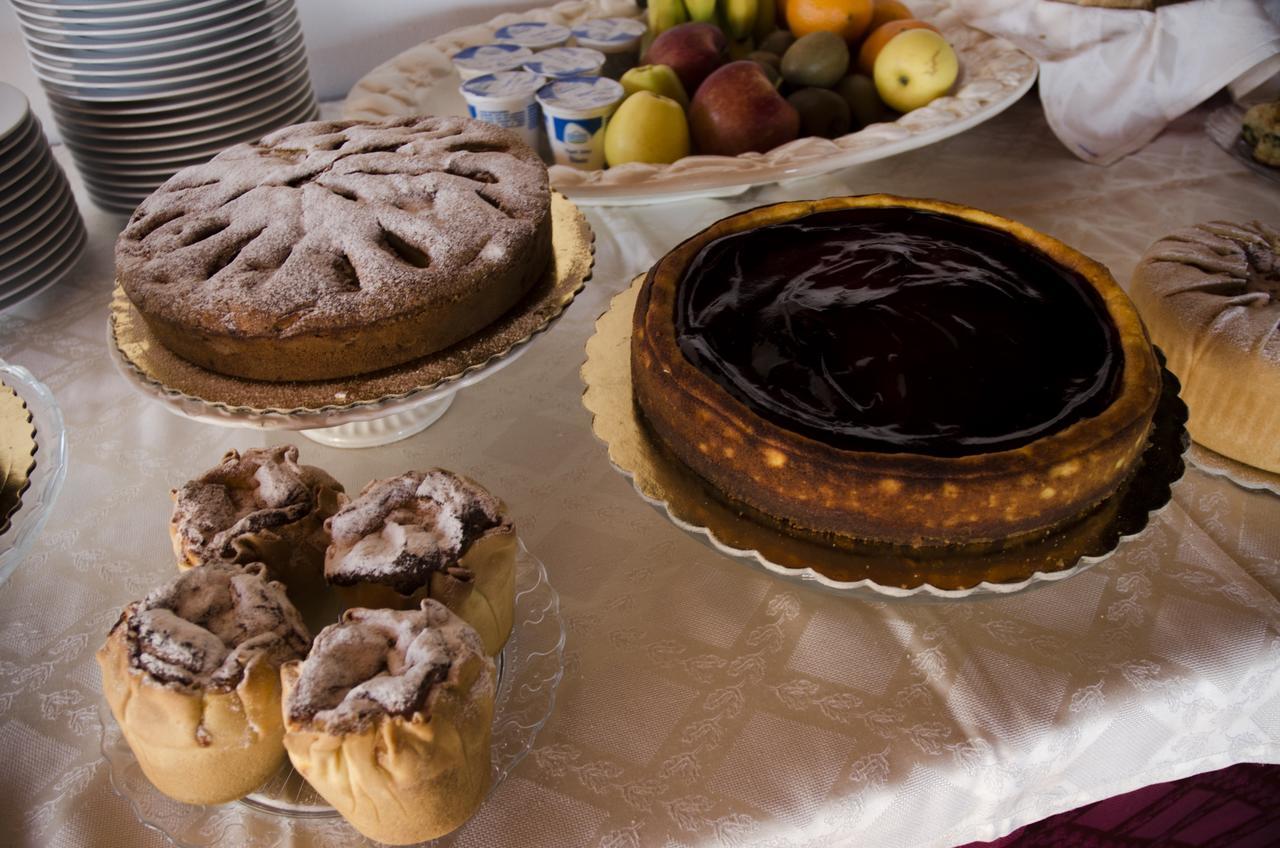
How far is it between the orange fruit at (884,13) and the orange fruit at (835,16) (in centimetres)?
2

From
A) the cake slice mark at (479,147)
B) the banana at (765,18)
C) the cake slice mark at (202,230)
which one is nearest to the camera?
the cake slice mark at (202,230)

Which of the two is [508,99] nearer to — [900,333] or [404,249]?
[404,249]

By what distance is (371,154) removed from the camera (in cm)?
117

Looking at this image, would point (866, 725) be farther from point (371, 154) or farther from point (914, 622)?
point (371, 154)

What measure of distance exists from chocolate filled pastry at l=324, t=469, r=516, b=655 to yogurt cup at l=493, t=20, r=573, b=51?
4.02ft

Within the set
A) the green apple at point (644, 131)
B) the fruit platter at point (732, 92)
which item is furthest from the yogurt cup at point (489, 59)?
the green apple at point (644, 131)

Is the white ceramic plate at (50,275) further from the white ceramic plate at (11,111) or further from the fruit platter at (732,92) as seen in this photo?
the fruit platter at (732,92)

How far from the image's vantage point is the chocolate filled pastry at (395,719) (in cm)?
61

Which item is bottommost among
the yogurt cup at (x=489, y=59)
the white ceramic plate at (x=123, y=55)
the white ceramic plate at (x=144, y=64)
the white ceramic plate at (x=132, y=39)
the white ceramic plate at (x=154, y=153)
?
the yogurt cup at (x=489, y=59)

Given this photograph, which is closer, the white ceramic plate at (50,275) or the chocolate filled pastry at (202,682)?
the chocolate filled pastry at (202,682)

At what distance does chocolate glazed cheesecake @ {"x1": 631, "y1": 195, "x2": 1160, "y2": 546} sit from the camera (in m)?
0.77

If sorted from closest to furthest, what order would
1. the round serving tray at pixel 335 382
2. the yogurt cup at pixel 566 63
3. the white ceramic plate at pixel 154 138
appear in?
the round serving tray at pixel 335 382, the white ceramic plate at pixel 154 138, the yogurt cup at pixel 566 63

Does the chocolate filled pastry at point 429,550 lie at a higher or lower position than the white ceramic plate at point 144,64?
lower

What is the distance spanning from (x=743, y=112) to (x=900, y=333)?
0.83 meters
